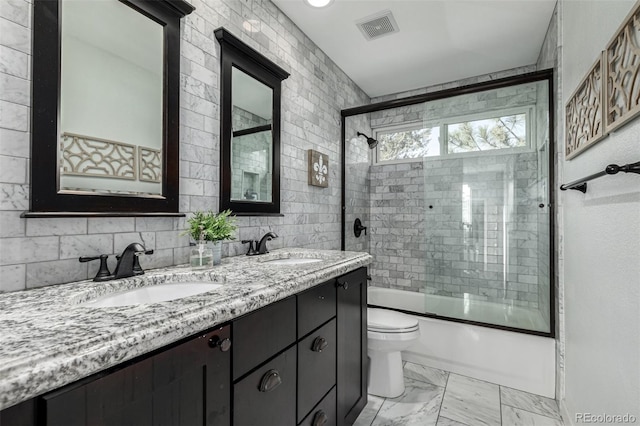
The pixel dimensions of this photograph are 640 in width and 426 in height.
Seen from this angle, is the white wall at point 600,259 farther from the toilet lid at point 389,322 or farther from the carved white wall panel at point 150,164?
the carved white wall panel at point 150,164

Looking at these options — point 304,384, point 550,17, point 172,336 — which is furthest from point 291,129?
point 550,17

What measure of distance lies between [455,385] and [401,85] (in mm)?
2965

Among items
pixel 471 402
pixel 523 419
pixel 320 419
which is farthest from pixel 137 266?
pixel 523 419

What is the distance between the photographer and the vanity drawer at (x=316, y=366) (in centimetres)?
125

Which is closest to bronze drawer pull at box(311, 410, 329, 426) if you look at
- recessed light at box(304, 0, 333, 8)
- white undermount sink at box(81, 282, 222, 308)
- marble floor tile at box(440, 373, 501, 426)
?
white undermount sink at box(81, 282, 222, 308)

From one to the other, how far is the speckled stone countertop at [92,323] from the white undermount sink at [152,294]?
0.07ft

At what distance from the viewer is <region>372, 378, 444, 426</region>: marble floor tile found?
188 centimetres

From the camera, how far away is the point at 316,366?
136 cm

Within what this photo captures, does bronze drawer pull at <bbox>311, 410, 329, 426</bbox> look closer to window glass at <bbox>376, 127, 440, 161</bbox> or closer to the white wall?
the white wall

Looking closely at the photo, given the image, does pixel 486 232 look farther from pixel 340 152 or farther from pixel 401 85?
pixel 401 85

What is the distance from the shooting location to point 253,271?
1.31 meters

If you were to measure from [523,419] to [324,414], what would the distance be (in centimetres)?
136

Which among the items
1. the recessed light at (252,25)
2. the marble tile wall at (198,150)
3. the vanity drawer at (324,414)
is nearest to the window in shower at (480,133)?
the marble tile wall at (198,150)

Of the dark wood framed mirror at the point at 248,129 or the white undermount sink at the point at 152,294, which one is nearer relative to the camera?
the white undermount sink at the point at 152,294
